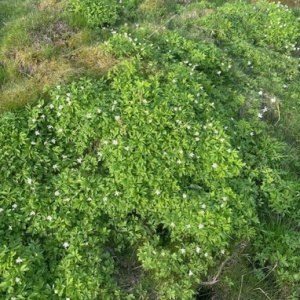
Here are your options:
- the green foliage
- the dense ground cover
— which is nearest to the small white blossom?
the dense ground cover

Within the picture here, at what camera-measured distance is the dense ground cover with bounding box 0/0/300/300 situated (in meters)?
3.89

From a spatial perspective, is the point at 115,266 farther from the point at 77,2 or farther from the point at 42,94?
the point at 77,2

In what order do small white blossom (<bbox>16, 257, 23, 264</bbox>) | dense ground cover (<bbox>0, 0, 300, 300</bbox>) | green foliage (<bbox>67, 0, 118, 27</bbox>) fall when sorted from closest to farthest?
small white blossom (<bbox>16, 257, 23, 264</bbox>)
dense ground cover (<bbox>0, 0, 300, 300</bbox>)
green foliage (<bbox>67, 0, 118, 27</bbox>)

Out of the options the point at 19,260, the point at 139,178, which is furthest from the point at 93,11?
the point at 19,260

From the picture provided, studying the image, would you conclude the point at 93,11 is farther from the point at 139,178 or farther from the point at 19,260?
the point at 19,260

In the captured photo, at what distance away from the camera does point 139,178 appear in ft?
14.2

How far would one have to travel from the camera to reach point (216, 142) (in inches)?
184

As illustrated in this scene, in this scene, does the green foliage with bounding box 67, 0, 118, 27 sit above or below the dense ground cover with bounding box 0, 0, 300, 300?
above

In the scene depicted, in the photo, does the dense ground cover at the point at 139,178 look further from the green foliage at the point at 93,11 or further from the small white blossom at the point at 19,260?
the green foliage at the point at 93,11

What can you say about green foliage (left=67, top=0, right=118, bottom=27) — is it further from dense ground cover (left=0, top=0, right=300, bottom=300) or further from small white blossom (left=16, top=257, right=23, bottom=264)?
small white blossom (left=16, top=257, right=23, bottom=264)

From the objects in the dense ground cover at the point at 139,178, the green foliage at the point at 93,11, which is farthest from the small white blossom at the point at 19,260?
the green foliage at the point at 93,11

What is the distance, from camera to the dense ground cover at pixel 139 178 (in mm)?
3889

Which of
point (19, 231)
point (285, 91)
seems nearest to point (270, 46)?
point (285, 91)

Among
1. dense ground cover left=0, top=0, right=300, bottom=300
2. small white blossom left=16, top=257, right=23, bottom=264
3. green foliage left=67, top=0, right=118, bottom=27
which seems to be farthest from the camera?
green foliage left=67, top=0, right=118, bottom=27
